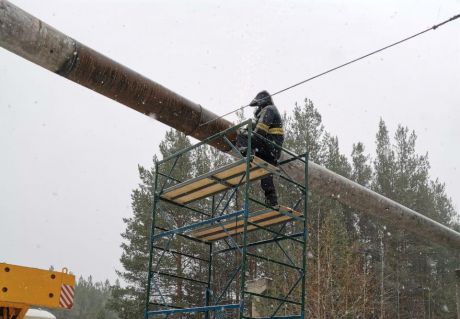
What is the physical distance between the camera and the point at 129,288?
93.9ft

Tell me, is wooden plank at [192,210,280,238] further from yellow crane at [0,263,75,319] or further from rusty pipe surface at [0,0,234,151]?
yellow crane at [0,263,75,319]

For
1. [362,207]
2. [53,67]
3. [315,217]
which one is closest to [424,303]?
[315,217]

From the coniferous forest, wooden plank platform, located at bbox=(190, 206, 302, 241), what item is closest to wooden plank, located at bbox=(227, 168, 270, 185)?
wooden plank platform, located at bbox=(190, 206, 302, 241)

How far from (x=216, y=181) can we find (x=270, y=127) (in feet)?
3.69

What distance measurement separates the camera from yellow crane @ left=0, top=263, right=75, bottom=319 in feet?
13.5

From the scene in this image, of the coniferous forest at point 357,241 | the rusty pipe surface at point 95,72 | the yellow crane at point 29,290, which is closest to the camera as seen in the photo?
the yellow crane at point 29,290

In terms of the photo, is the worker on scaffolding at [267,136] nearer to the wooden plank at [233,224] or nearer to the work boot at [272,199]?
the work boot at [272,199]

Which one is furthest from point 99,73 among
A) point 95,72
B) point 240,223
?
point 240,223

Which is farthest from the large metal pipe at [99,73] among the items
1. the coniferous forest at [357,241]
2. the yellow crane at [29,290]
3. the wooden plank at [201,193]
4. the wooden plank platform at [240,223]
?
the coniferous forest at [357,241]

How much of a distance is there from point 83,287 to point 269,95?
66.6 meters

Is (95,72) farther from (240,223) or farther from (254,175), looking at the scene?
(240,223)

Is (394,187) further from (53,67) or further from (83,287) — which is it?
(83,287)

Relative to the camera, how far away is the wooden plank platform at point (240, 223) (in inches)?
313

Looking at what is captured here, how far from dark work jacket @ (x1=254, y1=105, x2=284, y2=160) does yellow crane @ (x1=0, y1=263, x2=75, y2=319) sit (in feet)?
13.2
